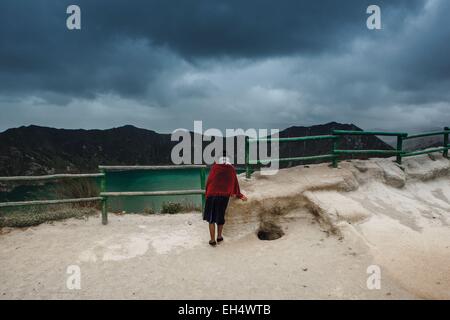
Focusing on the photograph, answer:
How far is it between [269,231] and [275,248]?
2.83 feet

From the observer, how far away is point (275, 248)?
531 cm

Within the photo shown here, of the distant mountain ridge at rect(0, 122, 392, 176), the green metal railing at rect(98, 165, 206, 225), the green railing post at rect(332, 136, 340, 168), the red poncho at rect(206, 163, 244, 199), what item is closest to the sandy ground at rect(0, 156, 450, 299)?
the green railing post at rect(332, 136, 340, 168)

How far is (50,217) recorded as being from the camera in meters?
7.33

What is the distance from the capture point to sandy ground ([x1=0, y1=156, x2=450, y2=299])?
417 centimetres

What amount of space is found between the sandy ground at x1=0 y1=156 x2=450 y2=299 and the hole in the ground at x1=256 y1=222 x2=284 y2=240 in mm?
78

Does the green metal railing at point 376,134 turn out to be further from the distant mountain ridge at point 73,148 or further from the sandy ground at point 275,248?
the distant mountain ridge at point 73,148

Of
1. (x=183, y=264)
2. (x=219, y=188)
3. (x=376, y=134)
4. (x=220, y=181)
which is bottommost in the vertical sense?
(x=183, y=264)

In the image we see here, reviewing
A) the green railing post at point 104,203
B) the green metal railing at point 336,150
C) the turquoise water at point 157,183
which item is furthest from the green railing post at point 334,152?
the green railing post at point 104,203

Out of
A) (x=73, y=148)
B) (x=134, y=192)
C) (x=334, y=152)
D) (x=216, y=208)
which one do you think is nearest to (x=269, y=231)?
(x=216, y=208)

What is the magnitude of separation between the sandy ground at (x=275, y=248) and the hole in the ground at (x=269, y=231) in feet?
0.26

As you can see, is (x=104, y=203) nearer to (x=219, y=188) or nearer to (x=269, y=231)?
(x=219, y=188)

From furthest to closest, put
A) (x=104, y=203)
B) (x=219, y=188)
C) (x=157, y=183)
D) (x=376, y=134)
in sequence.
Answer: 1. (x=157, y=183)
2. (x=376, y=134)
3. (x=104, y=203)
4. (x=219, y=188)

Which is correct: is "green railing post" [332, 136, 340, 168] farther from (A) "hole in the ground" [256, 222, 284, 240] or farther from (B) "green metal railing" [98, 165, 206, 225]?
(B) "green metal railing" [98, 165, 206, 225]

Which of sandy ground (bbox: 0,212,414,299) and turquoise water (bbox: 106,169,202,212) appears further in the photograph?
turquoise water (bbox: 106,169,202,212)
